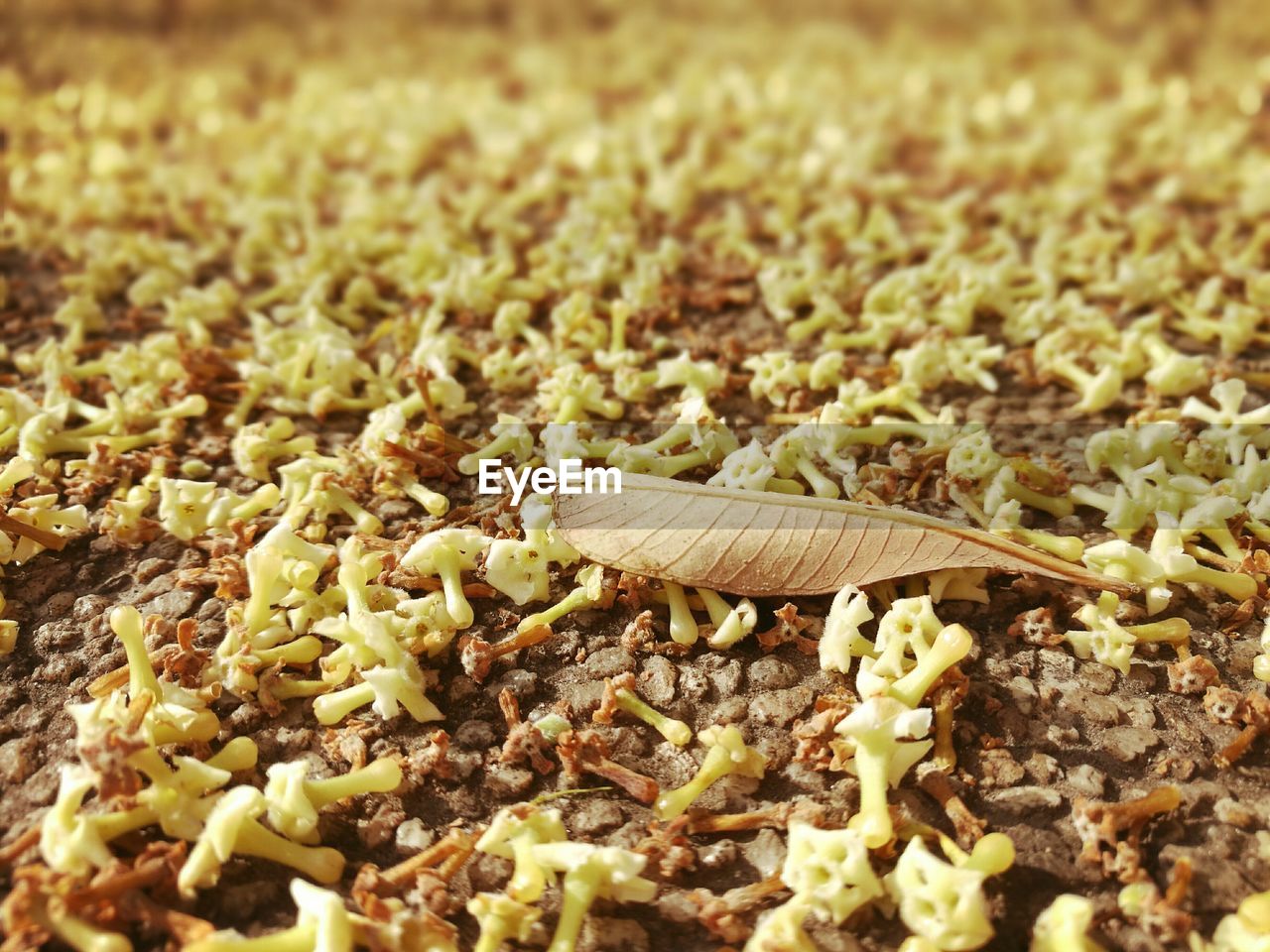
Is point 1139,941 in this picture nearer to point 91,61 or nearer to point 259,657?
point 259,657

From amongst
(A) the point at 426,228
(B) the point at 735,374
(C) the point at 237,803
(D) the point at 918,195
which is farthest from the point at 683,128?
(C) the point at 237,803
